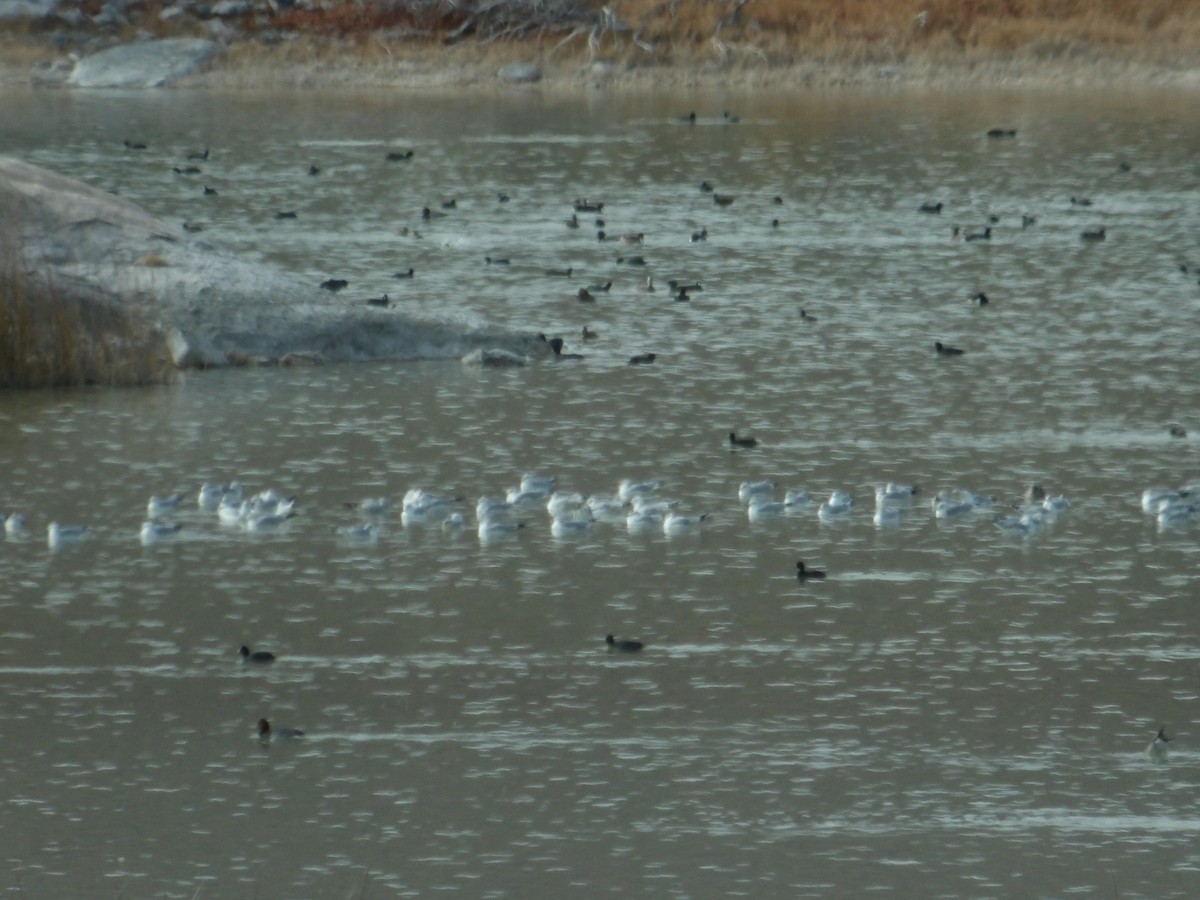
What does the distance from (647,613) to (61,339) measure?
5740 mm

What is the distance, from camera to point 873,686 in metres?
7.78

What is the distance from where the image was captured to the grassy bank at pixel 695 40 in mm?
38625

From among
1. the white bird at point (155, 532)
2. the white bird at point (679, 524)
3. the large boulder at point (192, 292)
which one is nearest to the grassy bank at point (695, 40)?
the large boulder at point (192, 292)

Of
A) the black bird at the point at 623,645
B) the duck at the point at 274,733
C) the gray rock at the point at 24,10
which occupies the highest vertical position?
the gray rock at the point at 24,10

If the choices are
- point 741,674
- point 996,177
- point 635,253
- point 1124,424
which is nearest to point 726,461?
point 1124,424

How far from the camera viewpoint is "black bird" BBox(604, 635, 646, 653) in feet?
27.0

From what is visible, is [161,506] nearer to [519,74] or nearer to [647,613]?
[647,613]

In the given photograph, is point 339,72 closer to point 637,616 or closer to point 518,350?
point 518,350

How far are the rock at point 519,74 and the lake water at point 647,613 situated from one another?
2142 centimetres

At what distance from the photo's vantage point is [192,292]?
1370 centimetres

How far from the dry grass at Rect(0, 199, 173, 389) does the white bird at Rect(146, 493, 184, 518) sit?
3.09m

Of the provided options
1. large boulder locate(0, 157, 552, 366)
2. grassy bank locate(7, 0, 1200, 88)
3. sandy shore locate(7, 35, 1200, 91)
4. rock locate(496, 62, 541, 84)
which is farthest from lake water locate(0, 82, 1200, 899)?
rock locate(496, 62, 541, 84)

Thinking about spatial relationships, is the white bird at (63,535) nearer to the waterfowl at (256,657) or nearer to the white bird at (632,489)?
the waterfowl at (256,657)

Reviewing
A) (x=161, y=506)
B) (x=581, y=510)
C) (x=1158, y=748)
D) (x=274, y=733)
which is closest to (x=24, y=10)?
(x=161, y=506)
